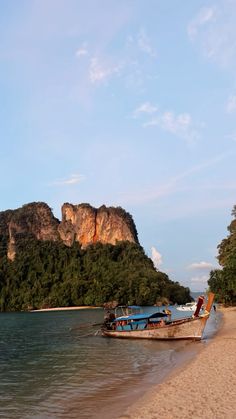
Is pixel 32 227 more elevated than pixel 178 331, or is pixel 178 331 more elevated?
pixel 32 227

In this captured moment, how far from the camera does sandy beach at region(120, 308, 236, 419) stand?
11.5 metres

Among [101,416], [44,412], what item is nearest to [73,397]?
[44,412]

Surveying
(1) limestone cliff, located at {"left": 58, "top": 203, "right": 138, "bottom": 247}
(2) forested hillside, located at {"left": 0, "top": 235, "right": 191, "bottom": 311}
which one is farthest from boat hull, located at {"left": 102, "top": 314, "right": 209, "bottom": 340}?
(1) limestone cliff, located at {"left": 58, "top": 203, "right": 138, "bottom": 247}

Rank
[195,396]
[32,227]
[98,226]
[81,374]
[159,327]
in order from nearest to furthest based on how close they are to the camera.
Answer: [195,396] < [81,374] < [159,327] < [98,226] < [32,227]

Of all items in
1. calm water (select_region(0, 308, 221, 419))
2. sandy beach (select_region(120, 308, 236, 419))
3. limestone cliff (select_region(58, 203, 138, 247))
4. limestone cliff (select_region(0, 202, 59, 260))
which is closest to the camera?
sandy beach (select_region(120, 308, 236, 419))

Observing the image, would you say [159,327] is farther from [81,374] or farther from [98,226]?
[98,226]

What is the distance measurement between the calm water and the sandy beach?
3.07ft

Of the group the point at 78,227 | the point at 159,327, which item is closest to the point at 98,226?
the point at 78,227

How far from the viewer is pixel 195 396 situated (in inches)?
530

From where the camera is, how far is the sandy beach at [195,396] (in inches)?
454

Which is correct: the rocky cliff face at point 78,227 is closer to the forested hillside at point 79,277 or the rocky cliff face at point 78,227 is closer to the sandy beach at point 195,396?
the forested hillside at point 79,277

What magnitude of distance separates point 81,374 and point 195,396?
8.43 meters

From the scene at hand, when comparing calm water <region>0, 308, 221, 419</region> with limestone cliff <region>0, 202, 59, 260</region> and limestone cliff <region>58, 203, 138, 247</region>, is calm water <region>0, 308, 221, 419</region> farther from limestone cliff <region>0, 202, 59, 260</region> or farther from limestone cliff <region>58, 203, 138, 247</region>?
limestone cliff <region>0, 202, 59, 260</region>

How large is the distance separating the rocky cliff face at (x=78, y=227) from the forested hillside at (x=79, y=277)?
428 centimetres
